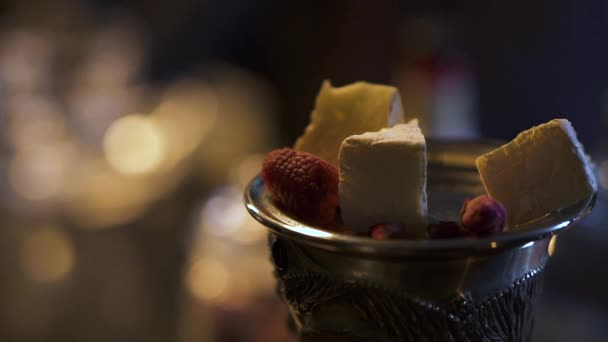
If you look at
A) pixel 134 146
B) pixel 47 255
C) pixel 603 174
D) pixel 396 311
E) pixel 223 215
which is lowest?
pixel 47 255

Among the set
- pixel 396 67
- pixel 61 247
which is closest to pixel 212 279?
pixel 61 247

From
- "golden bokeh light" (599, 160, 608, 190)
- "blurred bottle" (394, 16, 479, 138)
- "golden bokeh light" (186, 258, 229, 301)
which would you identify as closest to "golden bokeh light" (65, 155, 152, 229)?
"golden bokeh light" (186, 258, 229, 301)

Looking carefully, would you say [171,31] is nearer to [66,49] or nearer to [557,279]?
[66,49]

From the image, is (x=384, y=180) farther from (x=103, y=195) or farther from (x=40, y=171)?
(x=40, y=171)

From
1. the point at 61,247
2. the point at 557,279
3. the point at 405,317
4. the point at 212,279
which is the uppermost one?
the point at 405,317

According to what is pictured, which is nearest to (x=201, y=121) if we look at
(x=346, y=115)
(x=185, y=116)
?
(x=185, y=116)

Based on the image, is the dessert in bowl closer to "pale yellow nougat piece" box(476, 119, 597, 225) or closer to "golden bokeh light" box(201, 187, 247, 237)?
"pale yellow nougat piece" box(476, 119, 597, 225)

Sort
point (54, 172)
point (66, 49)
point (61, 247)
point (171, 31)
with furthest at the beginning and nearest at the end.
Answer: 1. point (171, 31)
2. point (66, 49)
3. point (54, 172)
4. point (61, 247)
